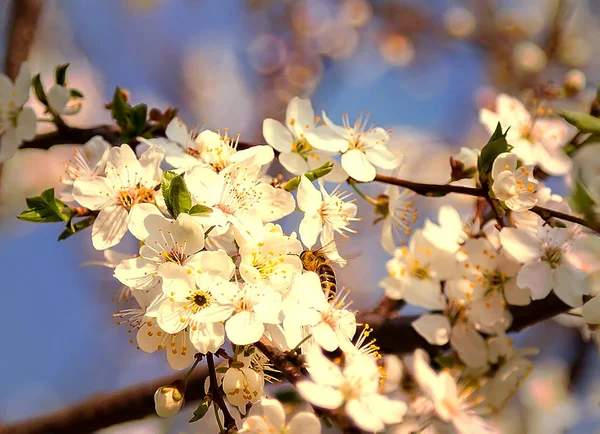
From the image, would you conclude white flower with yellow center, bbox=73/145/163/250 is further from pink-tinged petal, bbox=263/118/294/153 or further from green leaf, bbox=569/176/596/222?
green leaf, bbox=569/176/596/222

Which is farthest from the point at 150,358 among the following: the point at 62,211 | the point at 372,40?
the point at 62,211

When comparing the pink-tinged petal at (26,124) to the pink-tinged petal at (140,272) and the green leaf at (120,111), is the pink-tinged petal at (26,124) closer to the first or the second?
the green leaf at (120,111)

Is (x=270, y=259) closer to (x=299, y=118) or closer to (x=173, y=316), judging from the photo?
(x=173, y=316)

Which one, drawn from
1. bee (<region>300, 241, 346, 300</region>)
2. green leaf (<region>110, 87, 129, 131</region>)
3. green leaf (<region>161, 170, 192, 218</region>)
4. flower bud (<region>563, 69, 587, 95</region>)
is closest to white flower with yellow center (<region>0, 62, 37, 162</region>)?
green leaf (<region>110, 87, 129, 131</region>)

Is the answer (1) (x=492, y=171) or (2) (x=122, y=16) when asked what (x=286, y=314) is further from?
(2) (x=122, y=16)

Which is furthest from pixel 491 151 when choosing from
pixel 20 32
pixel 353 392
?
pixel 20 32

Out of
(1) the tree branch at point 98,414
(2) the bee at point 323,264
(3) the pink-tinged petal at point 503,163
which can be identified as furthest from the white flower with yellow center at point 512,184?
(1) the tree branch at point 98,414

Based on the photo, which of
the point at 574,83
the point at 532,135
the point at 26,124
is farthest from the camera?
the point at 574,83
